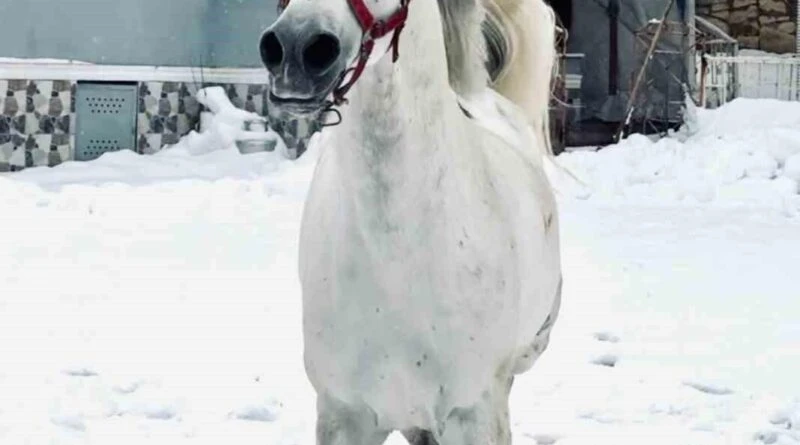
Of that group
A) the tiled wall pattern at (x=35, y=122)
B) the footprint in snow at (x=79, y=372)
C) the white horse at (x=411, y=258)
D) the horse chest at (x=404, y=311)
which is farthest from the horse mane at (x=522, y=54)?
the tiled wall pattern at (x=35, y=122)

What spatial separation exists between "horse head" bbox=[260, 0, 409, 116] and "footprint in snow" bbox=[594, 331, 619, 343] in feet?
14.1

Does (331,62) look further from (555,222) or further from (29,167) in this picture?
(29,167)

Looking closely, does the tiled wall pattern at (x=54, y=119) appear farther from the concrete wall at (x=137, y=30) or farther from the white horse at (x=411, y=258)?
the white horse at (x=411, y=258)

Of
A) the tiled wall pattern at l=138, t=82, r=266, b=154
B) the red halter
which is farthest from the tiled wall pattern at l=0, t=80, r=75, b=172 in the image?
the red halter

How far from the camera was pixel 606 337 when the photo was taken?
6.28m

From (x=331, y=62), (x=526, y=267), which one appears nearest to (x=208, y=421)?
(x=526, y=267)

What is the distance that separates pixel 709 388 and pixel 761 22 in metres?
16.5

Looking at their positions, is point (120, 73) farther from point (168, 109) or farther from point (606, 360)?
point (606, 360)

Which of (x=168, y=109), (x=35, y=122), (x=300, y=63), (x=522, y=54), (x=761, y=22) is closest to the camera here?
(x=300, y=63)

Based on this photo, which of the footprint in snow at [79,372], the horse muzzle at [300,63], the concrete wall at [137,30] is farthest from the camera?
the concrete wall at [137,30]

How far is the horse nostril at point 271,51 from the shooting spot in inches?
80.3

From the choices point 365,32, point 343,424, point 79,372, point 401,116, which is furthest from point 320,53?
point 79,372

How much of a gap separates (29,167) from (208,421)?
814 centimetres

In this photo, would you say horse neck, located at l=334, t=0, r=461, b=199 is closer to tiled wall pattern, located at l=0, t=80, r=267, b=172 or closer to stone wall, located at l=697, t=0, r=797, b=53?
tiled wall pattern, located at l=0, t=80, r=267, b=172
